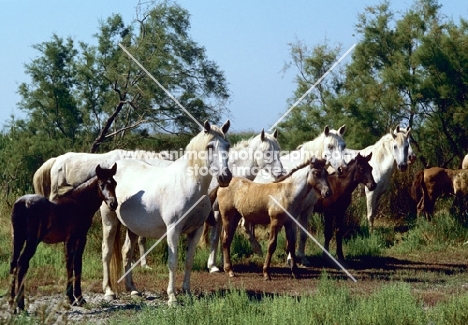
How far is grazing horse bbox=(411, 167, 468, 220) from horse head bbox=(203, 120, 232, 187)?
25.6 feet

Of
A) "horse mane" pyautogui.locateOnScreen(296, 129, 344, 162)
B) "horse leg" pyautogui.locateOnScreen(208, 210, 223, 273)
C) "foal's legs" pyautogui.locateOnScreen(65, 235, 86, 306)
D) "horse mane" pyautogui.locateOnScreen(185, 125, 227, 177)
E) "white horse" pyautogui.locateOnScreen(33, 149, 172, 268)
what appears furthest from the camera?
"horse mane" pyautogui.locateOnScreen(296, 129, 344, 162)

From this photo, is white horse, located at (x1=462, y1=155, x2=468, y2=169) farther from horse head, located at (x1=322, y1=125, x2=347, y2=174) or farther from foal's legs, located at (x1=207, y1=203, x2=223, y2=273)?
foal's legs, located at (x1=207, y1=203, x2=223, y2=273)

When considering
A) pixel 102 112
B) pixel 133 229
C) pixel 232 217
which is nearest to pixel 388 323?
pixel 133 229

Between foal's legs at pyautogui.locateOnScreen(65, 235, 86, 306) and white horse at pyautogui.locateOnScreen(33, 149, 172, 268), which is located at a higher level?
white horse at pyautogui.locateOnScreen(33, 149, 172, 268)

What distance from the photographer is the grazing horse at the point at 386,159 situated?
49.0 feet

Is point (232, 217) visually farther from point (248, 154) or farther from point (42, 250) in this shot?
point (42, 250)

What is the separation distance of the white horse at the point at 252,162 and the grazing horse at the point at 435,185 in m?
4.65

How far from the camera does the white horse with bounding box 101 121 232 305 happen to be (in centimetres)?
882

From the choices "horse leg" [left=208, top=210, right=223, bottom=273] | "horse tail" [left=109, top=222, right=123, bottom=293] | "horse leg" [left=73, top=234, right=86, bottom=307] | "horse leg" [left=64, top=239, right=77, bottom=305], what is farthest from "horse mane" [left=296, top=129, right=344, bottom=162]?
"horse leg" [left=64, top=239, right=77, bottom=305]

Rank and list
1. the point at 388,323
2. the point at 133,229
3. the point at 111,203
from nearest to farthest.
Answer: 1. the point at 388,323
2. the point at 111,203
3. the point at 133,229

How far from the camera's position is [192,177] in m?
8.98

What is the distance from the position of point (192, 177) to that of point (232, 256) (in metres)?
3.98

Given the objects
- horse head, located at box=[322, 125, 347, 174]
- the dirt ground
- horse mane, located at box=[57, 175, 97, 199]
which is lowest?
the dirt ground

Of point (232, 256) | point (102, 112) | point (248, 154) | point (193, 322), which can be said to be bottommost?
point (193, 322)
